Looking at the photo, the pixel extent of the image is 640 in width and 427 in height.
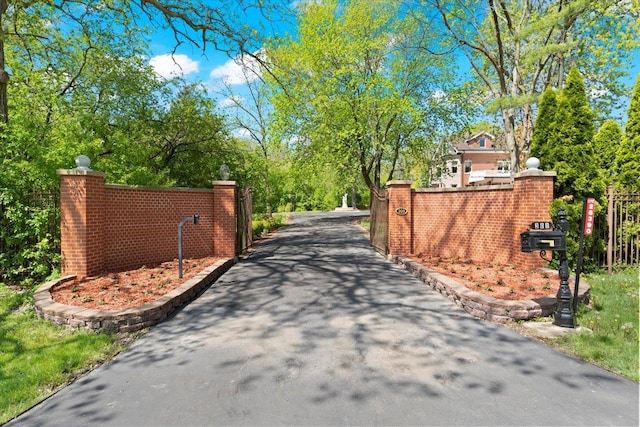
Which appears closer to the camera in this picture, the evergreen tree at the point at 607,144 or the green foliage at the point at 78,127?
the green foliage at the point at 78,127

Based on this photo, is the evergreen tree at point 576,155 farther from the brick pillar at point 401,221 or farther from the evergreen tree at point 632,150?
the brick pillar at point 401,221

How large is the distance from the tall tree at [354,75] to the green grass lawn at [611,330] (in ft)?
40.1

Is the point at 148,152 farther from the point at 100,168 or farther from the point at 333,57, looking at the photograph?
the point at 333,57

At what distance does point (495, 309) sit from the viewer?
4785 millimetres

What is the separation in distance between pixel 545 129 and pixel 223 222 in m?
8.09

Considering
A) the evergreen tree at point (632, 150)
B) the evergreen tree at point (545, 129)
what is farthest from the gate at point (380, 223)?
the evergreen tree at point (632, 150)

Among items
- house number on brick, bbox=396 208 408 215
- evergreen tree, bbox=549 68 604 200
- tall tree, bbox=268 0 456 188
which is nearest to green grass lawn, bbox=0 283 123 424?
house number on brick, bbox=396 208 408 215

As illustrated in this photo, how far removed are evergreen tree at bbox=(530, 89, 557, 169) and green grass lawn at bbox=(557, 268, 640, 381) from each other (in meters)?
2.86

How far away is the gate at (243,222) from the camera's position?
10.3 m

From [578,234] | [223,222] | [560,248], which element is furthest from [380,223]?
[560,248]

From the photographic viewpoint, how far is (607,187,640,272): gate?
740cm

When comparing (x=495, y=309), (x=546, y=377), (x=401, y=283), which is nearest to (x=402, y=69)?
(x=401, y=283)

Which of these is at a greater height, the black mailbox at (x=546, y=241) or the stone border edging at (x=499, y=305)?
the black mailbox at (x=546, y=241)

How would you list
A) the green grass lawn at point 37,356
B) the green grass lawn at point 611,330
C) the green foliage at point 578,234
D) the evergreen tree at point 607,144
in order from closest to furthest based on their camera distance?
the green grass lawn at point 37,356 < the green grass lawn at point 611,330 < the green foliage at point 578,234 < the evergreen tree at point 607,144
